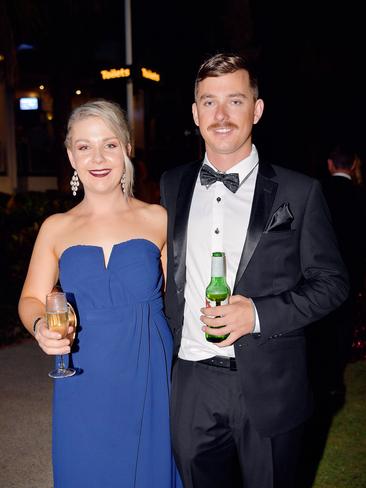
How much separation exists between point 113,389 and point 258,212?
1220mm

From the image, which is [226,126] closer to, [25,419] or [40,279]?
[40,279]

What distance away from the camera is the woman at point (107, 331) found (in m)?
2.81

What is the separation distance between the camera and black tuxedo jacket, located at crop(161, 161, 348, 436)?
245 centimetres

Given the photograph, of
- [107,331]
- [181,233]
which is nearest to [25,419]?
[107,331]

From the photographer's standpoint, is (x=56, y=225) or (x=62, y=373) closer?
(x=62, y=373)

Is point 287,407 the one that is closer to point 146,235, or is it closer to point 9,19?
point 146,235

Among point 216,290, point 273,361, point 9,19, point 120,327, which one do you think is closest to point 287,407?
point 273,361

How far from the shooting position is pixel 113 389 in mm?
2809

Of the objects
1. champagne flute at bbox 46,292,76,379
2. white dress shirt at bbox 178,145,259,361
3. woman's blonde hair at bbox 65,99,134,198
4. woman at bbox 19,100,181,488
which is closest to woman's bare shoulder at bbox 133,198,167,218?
woman at bbox 19,100,181,488

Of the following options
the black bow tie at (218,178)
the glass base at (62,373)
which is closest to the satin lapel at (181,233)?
the black bow tie at (218,178)

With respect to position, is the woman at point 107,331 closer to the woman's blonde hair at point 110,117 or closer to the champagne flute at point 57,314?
the woman's blonde hair at point 110,117

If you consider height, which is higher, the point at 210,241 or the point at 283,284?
the point at 210,241

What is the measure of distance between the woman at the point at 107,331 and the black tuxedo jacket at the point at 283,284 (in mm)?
618

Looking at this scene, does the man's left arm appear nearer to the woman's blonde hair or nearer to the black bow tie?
the black bow tie
